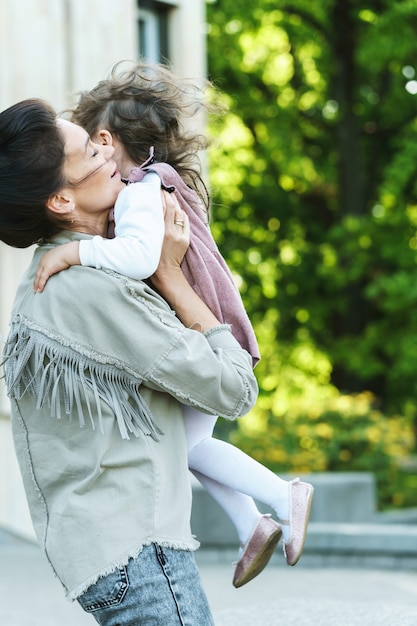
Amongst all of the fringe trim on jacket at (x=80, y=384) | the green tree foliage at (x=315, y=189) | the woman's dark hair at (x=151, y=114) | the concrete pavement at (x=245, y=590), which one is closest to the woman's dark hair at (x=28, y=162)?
the fringe trim on jacket at (x=80, y=384)

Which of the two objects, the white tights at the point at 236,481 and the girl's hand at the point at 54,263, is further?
the white tights at the point at 236,481

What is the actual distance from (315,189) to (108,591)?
68.6 ft

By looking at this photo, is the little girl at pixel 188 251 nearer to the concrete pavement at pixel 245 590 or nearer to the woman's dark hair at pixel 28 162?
the woman's dark hair at pixel 28 162

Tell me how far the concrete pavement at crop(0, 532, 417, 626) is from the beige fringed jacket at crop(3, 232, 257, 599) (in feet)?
5.75

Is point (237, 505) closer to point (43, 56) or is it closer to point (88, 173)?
point (88, 173)

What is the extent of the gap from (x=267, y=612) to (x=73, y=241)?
2.10 metres

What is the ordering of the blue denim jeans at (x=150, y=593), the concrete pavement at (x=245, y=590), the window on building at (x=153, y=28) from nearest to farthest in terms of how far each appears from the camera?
the blue denim jeans at (x=150, y=593)
the concrete pavement at (x=245, y=590)
the window on building at (x=153, y=28)

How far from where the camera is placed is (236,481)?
324 centimetres

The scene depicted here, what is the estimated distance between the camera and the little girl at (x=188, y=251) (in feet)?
8.87

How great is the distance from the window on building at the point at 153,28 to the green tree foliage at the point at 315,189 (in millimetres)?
8487

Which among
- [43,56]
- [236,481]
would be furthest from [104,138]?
[43,56]

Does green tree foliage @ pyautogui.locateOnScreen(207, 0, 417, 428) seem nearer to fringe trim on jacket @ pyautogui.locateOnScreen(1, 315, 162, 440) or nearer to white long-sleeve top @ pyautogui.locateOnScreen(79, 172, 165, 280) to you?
white long-sleeve top @ pyautogui.locateOnScreen(79, 172, 165, 280)

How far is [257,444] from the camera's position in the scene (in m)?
11.4

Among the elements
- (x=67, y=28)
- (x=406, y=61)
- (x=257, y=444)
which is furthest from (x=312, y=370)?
(x=67, y=28)
